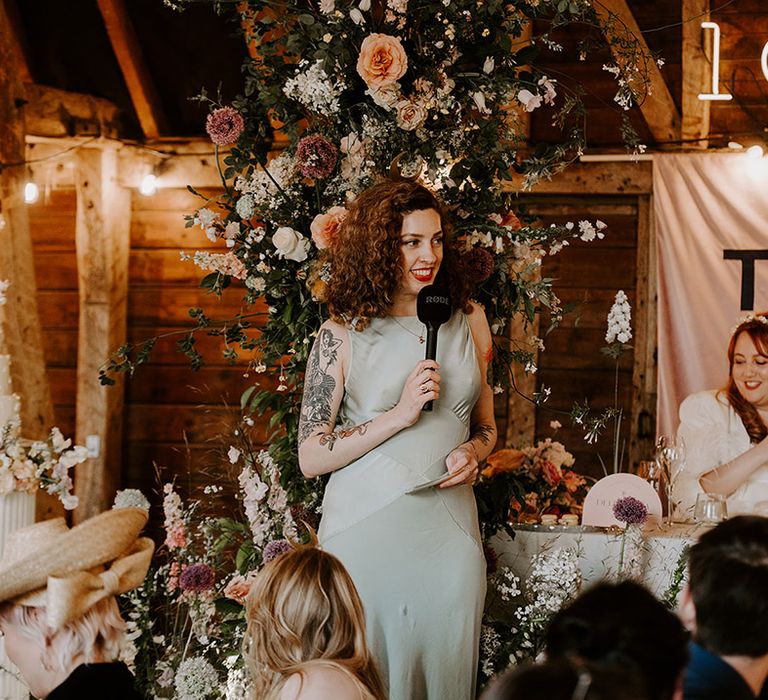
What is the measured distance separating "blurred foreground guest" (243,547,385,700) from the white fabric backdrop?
3.94 meters

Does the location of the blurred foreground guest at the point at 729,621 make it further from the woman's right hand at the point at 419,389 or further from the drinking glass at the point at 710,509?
the drinking glass at the point at 710,509

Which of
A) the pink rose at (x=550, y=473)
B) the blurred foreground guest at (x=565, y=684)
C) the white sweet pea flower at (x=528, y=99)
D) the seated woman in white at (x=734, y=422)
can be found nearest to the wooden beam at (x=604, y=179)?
the seated woman in white at (x=734, y=422)

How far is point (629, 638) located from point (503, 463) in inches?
101

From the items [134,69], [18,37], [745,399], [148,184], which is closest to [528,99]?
[745,399]

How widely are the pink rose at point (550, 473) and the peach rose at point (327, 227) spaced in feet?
4.26

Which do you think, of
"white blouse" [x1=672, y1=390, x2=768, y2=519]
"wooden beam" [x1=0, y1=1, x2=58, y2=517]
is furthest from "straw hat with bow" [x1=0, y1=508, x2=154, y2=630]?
"wooden beam" [x1=0, y1=1, x2=58, y2=517]

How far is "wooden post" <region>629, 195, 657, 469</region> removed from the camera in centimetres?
627

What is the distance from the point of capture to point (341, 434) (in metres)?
2.96

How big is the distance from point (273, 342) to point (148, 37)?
403 cm

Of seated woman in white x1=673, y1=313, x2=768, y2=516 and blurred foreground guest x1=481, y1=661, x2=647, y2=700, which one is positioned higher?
blurred foreground guest x1=481, y1=661, x2=647, y2=700

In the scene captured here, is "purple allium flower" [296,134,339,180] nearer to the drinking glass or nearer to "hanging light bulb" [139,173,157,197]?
the drinking glass

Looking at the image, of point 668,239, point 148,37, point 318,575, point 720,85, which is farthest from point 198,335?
point 318,575

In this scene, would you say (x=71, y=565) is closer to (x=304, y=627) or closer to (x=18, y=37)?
(x=304, y=627)

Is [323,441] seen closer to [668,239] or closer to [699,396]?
[699,396]
